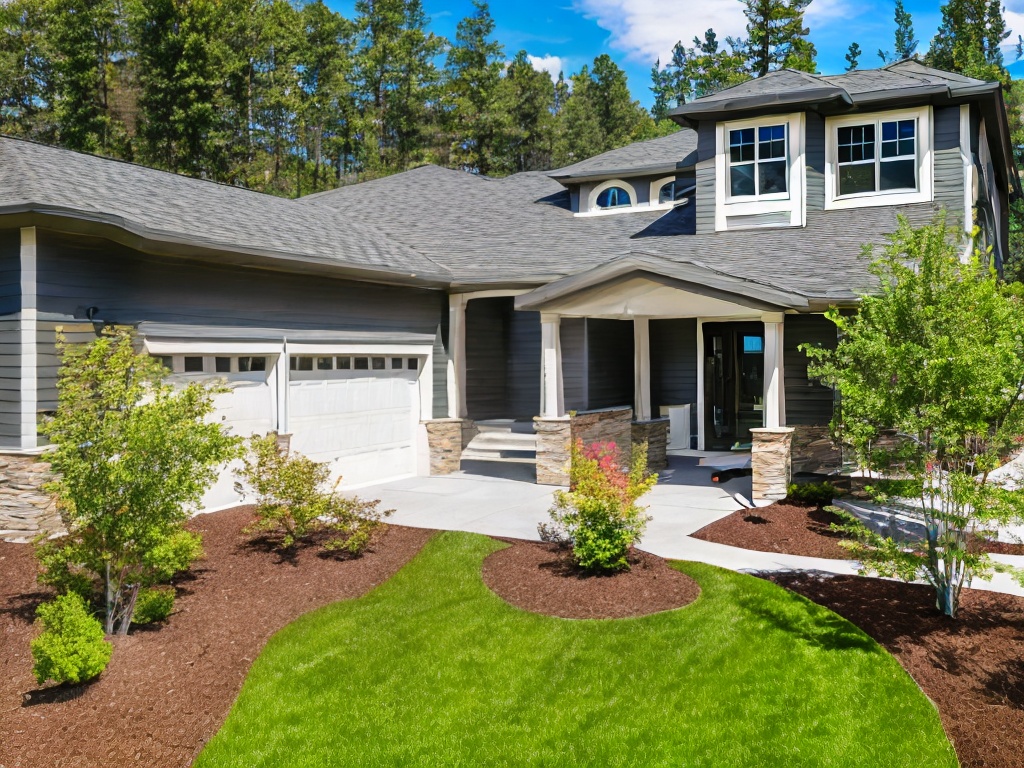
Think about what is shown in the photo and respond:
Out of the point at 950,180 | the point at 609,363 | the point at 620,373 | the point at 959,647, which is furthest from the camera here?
the point at 620,373

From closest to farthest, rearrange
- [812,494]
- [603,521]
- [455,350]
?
1. [603,521]
2. [812,494]
3. [455,350]

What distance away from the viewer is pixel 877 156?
1467 cm

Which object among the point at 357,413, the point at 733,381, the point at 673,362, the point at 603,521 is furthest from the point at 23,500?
the point at 733,381

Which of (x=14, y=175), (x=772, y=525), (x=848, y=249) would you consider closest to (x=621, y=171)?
(x=848, y=249)

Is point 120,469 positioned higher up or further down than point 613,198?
further down

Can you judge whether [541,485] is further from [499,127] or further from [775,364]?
[499,127]

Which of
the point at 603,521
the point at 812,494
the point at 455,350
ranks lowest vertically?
the point at 812,494

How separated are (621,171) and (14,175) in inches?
444

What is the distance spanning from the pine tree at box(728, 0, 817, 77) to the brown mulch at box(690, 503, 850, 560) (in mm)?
31596

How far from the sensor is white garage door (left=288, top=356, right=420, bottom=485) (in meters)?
12.2

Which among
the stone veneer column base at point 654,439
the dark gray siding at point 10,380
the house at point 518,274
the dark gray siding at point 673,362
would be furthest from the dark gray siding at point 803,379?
the dark gray siding at point 10,380

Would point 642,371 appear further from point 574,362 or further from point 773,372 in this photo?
point 773,372

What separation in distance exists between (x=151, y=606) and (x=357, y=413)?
6541mm

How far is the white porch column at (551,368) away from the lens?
1301 centimetres
